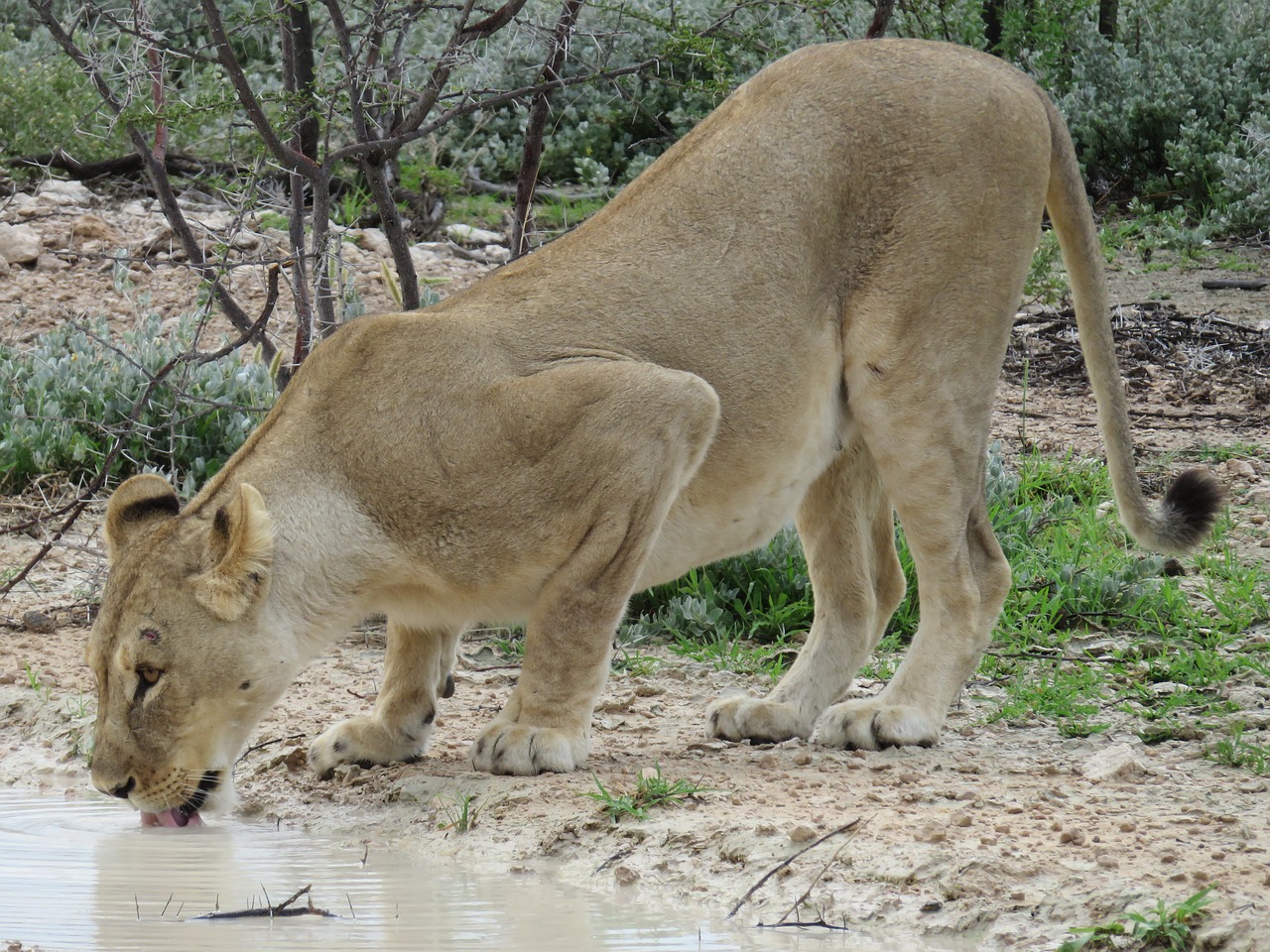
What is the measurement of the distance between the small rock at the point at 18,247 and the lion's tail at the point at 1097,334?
6451 millimetres

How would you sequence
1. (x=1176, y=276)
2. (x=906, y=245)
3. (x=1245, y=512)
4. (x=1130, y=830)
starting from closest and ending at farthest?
(x=1130, y=830) → (x=906, y=245) → (x=1245, y=512) → (x=1176, y=276)

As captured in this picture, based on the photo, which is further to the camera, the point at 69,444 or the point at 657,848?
the point at 69,444

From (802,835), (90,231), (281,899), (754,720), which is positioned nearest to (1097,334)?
(754,720)

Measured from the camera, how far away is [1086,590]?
5.94m

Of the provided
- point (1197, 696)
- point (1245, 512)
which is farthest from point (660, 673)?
point (1245, 512)

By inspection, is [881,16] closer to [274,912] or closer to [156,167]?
[156,167]

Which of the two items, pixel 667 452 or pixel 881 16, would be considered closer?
pixel 667 452

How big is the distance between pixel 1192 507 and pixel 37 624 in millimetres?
3990

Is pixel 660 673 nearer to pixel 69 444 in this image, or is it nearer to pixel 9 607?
pixel 9 607

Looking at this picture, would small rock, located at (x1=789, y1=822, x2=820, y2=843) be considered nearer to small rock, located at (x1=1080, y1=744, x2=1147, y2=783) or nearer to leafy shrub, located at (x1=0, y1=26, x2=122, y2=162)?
small rock, located at (x1=1080, y1=744, x2=1147, y2=783)

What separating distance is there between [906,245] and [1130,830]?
1878 millimetres

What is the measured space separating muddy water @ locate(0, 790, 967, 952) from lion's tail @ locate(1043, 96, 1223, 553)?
235 centimetres

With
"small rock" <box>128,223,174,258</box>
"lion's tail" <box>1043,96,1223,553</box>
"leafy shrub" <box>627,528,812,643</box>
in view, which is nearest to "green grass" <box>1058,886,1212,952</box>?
"lion's tail" <box>1043,96,1223,553</box>

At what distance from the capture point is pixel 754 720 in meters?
4.93
